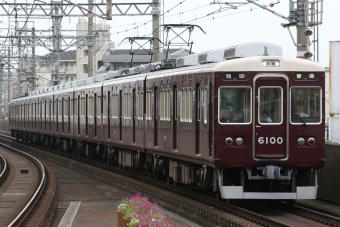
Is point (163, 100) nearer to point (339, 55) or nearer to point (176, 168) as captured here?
point (176, 168)

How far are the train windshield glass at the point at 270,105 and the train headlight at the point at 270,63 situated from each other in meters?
0.38

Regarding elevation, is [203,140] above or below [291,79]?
below

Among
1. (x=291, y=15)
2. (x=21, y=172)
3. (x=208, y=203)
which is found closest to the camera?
(x=208, y=203)

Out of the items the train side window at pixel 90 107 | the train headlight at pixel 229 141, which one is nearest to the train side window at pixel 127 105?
the train side window at pixel 90 107

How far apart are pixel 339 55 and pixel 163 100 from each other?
6.97 metres

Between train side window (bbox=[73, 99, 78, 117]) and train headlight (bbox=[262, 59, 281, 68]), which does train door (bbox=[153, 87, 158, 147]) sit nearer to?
train headlight (bbox=[262, 59, 281, 68])

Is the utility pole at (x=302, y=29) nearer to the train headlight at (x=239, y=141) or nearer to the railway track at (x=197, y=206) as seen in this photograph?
the train headlight at (x=239, y=141)

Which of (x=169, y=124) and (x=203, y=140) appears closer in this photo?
(x=203, y=140)

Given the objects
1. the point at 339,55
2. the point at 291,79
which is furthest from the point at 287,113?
the point at 339,55

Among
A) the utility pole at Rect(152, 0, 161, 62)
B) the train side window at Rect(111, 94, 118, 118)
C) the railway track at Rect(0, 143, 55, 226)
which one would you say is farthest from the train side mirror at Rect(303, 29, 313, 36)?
the train side window at Rect(111, 94, 118, 118)

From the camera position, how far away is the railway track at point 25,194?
1548cm

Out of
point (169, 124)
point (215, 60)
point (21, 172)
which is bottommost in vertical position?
point (21, 172)

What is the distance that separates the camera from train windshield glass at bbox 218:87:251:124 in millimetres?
15039

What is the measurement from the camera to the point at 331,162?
16938mm
